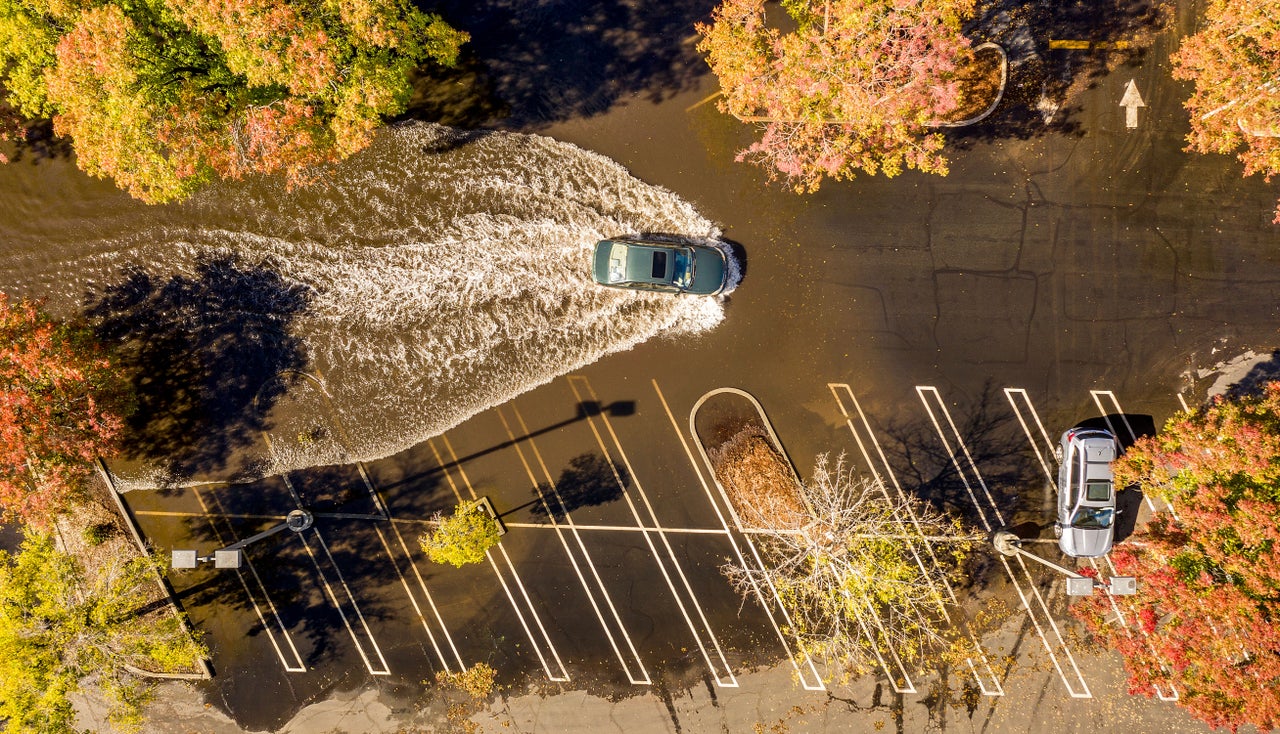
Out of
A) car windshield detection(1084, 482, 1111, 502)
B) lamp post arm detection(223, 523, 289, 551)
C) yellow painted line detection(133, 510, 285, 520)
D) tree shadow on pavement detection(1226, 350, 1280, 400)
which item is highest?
yellow painted line detection(133, 510, 285, 520)

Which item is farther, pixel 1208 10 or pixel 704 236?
pixel 704 236

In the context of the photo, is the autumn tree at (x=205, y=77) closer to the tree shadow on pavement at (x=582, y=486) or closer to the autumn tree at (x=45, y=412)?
the autumn tree at (x=45, y=412)

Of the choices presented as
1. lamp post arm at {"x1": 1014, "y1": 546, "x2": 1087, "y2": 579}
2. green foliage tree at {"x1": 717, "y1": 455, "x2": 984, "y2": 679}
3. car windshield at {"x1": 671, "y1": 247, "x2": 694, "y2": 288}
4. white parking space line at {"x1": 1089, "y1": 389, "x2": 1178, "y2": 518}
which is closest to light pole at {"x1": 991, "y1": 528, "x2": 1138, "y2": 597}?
lamp post arm at {"x1": 1014, "y1": 546, "x2": 1087, "y2": 579}

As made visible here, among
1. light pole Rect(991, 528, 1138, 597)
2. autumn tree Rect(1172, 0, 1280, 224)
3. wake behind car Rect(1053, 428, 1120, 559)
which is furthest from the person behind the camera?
Result: wake behind car Rect(1053, 428, 1120, 559)

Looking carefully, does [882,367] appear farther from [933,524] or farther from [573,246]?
[573,246]

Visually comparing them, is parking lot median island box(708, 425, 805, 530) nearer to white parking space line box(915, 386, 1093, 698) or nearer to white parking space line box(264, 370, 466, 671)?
white parking space line box(915, 386, 1093, 698)

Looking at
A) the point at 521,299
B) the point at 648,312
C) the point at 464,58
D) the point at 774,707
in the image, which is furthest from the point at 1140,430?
the point at 464,58
